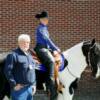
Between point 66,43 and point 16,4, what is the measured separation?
84.4 inches

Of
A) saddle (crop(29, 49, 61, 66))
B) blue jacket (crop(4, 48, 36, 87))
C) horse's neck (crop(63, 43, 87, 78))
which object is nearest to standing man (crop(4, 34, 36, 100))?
blue jacket (crop(4, 48, 36, 87))

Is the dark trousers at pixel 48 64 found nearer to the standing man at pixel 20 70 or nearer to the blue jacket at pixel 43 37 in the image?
the blue jacket at pixel 43 37

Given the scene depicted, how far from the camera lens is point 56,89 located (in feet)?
34.6

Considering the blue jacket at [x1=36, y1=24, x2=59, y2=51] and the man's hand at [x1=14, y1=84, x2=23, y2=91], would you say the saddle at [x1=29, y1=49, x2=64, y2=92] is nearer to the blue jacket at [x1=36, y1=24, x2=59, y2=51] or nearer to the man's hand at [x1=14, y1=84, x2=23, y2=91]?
the blue jacket at [x1=36, y1=24, x2=59, y2=51]

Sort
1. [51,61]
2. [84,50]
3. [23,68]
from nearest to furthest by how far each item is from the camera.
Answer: [23,68] → [51,61] → [84,50]

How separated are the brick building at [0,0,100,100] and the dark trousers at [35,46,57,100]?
16.7ft

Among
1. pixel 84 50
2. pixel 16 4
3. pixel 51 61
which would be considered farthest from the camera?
pixel 16 4

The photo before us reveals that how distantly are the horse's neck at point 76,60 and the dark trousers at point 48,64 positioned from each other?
67 centimetres

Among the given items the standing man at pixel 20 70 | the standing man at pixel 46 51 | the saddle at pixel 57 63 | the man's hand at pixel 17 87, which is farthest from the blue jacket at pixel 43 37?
the man's hand at pixel 17 87

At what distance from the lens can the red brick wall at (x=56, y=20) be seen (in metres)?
15.5

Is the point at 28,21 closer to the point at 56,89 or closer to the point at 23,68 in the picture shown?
the point at 56,89

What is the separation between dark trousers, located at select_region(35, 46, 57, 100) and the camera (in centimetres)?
1038

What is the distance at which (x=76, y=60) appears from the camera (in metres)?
11.0

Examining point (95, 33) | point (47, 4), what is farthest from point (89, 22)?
point (47, 4)
